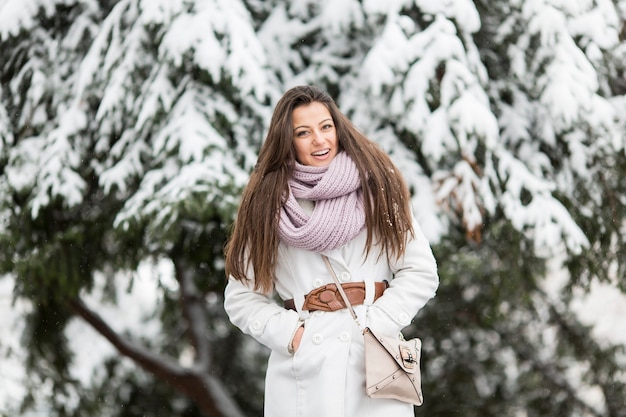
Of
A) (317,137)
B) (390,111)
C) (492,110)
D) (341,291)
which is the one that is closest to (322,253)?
(341,291)

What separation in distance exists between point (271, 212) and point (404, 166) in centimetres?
221

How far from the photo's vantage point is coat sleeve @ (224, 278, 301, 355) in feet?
9.98

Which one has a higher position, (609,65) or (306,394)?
(306,394)

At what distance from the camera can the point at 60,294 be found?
618cm

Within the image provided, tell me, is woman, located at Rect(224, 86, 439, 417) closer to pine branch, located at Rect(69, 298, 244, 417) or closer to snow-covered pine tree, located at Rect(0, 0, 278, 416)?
snow-covered pine tree, located at Rect(0, 0, 278, 416)

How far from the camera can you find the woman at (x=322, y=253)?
296 centimetres

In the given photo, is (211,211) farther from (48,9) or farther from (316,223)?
(48,9)

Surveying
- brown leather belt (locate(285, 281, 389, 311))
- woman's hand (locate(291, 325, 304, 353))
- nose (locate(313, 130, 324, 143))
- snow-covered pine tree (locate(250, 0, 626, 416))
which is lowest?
snow-covered pine tree (locate(250, 0, 626, 416))

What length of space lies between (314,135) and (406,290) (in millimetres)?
612

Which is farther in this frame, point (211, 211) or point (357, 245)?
point (211, 211)

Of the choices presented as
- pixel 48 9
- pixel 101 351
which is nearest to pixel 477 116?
pixel 48 9

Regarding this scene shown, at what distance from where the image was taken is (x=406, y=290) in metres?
3.03

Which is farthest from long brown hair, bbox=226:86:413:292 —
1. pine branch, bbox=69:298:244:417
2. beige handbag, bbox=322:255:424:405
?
pine branch, bbox=69:298:244:417

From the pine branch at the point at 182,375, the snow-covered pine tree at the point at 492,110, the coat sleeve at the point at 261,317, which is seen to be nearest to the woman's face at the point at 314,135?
the coat sleeve at the point at 261,317
